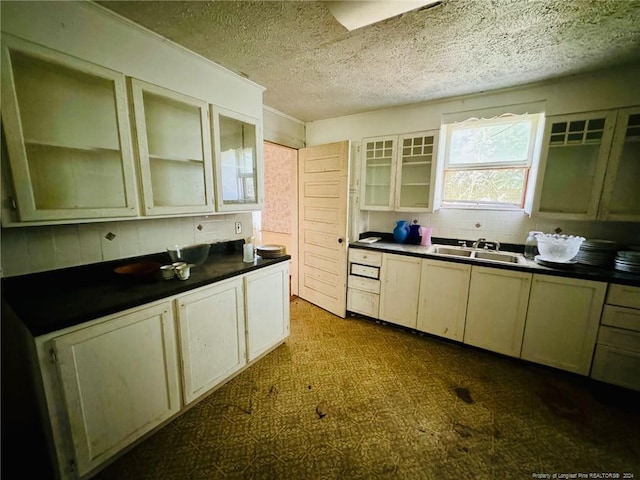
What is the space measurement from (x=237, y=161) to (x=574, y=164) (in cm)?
306

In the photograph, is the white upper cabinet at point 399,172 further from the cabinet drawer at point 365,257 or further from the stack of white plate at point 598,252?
the stack of white plate at point 598,252

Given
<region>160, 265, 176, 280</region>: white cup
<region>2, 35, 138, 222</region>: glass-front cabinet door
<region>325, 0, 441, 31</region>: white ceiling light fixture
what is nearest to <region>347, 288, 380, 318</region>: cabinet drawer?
<region>160, 265, 176, 280</region>: white cup

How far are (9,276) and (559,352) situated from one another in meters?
3.80

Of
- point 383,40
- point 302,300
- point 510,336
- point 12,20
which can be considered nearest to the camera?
point 12,20

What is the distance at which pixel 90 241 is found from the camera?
5.26ft

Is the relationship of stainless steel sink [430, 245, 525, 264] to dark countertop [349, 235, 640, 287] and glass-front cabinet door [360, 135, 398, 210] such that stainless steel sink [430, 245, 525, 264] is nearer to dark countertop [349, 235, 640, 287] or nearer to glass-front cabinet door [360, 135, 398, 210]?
dark countertop [349, 235, 640, 287]

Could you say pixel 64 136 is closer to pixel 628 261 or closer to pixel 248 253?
pixel 248 253

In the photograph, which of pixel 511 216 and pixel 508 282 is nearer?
pixel 508 282

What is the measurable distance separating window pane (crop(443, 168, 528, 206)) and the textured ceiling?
85 centimetres

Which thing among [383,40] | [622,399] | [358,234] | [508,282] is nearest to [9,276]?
[383,40]

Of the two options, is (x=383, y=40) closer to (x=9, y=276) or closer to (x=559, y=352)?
(x=9, y=276)

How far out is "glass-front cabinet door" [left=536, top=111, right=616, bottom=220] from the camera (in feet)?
6.77

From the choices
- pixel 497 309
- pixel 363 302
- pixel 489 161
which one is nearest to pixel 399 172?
pixel 489 161

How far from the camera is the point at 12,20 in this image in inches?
44.3
